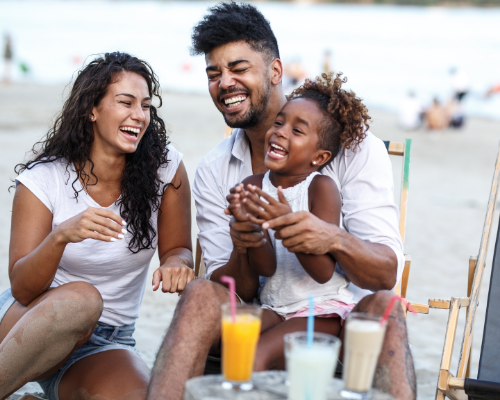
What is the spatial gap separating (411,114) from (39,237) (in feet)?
47.6

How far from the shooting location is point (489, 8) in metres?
54.4

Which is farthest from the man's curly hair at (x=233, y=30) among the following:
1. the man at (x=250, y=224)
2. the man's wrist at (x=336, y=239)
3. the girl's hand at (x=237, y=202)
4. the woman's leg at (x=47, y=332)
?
the woman's leg at (x=47, y=332)

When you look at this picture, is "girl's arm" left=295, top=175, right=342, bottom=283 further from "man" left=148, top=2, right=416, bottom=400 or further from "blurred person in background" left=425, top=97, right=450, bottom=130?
"blurred person in background" left=425, top=97, right=450, bottom=130

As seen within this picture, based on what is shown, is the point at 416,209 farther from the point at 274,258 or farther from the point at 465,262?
the point at 274,258

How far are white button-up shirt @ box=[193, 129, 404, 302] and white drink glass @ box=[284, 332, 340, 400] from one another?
1.02 m

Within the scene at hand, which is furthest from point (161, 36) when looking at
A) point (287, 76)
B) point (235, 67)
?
point (235, 67)

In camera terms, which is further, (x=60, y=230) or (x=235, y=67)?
(x=235, y=67)

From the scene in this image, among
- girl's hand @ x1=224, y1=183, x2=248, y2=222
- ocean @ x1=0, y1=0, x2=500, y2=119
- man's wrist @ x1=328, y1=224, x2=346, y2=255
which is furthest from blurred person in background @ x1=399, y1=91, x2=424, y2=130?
girl's hand @ x1=224, y1=183, x2=248, y2=222

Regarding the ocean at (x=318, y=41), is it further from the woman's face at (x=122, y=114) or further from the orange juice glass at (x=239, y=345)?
the orange juice glass at (x=239, y=345)

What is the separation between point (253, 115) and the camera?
3.06 metres

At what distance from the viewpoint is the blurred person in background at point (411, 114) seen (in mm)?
15961

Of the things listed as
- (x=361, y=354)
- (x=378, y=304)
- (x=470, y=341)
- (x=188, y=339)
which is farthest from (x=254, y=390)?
(x=470, y=341)

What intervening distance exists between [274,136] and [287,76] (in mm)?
21928

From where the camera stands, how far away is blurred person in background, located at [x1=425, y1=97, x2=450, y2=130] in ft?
51.6
